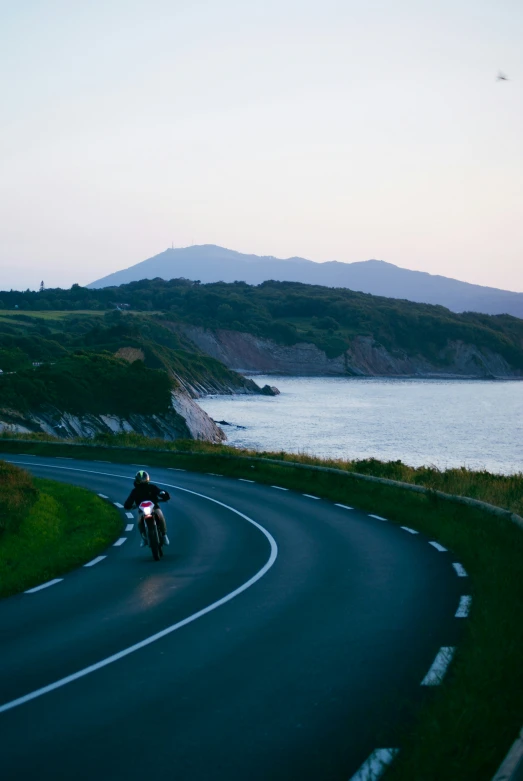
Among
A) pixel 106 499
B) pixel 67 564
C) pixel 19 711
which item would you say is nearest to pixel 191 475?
pixel 106 499

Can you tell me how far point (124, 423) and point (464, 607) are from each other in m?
57.5

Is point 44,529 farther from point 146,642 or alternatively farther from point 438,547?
point 146,642

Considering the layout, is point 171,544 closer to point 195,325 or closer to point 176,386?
point 176,386

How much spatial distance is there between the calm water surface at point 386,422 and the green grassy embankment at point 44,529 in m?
33.6

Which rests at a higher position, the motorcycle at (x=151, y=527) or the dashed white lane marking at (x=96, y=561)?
the motorcycle at (x=151, y=527)

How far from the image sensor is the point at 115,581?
13.7 m

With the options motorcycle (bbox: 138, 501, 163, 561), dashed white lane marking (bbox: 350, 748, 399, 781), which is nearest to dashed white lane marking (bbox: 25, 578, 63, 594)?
motorcycle (bbox: 138, 501, 163, 561)

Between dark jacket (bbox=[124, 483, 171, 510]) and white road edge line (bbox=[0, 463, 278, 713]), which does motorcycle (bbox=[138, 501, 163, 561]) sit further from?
white road edge line (bbox=[0, 463, 278, 713])

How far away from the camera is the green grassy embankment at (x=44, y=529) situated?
1448 cm

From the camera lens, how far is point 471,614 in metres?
10.3

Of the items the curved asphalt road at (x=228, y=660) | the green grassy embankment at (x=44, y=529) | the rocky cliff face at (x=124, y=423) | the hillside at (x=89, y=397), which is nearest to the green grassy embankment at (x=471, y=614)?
the curved asphalt road at (x=228, y=660)

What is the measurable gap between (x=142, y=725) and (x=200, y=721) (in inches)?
18.1

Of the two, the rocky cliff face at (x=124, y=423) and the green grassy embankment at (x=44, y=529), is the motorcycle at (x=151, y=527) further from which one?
the rocky cliff face at (x=124, y=423)

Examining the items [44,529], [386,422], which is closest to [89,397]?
[386,422]
